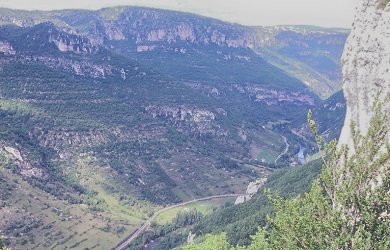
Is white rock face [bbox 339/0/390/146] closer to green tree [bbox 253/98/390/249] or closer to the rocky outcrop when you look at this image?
green tree [bbox 253/98/390/249]

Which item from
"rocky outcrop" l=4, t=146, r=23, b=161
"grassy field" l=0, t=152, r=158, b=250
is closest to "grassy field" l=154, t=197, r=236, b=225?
"grassy field" l=0, t=152, r=158, b=250

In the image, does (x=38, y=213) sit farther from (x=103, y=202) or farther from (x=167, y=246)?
(x=167, y=246)

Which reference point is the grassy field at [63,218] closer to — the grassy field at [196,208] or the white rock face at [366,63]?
the grassy field at [196,208]

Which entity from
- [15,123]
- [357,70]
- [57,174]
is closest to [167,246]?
[57,174]

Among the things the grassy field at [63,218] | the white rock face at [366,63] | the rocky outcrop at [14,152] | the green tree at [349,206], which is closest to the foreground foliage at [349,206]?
the green tree at [349,206]

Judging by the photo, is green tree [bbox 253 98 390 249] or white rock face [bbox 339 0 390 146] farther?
white rock face [bbox 339 0 390 146]

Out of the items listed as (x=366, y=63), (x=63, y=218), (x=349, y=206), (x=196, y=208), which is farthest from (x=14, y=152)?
(x=349, y=206)
